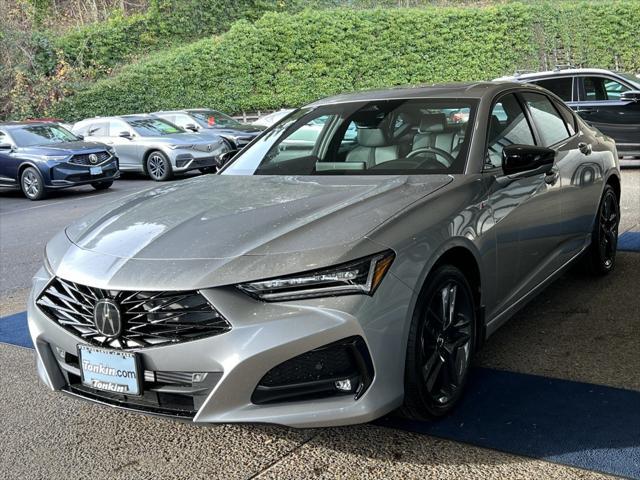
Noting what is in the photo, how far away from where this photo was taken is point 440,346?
126 inches

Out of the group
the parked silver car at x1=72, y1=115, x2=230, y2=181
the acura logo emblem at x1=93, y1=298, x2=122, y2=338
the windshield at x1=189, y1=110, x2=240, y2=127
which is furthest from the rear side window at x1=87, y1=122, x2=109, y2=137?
the acura logo emblem at x1=93, y1=298, x2=122, y2=338

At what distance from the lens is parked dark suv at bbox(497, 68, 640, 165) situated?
1202 centimetres

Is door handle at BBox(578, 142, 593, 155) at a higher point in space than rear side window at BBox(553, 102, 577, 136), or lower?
lower

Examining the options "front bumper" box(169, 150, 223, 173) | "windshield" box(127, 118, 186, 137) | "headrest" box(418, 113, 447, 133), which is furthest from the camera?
"windshield" box(127, 118, 186, 137)

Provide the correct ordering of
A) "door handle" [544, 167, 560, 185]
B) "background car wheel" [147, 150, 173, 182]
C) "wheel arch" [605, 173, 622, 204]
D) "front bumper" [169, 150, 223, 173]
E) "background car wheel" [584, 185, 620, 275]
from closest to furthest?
1. "door handle" [544, 167, 560, 185]
2. "background car wheel" [584, 185, 620, 275]
3. "wheel arch" [605, 173, 622, 204]
4. "front bumper" [169, 150, 223, 173]
5. "background car wheel" [147, 150, 173, 182]

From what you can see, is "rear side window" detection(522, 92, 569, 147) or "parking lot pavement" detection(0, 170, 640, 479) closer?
"parking lot pavement" detection(0, 170, 640, 479)

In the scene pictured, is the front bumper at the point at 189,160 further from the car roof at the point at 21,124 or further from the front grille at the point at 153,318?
the front grille at the point at 153,318

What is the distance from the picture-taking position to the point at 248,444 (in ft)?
10.5

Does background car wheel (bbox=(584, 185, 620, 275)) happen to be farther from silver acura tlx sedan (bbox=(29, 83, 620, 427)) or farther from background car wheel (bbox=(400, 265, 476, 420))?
background car wheel (bbox=(400, 265, 476, 420))

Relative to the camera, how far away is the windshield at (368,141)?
12.7 feet

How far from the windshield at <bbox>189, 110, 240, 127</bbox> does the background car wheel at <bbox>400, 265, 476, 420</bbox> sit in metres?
14.6

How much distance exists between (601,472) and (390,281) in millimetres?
1081

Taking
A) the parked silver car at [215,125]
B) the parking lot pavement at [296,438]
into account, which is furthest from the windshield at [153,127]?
the parking lot pavement at [296,438]

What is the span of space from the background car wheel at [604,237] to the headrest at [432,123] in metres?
1.78
